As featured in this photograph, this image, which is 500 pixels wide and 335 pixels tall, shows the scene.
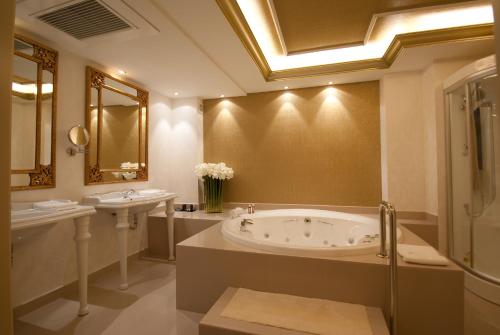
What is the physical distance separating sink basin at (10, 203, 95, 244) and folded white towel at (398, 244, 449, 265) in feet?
7.12

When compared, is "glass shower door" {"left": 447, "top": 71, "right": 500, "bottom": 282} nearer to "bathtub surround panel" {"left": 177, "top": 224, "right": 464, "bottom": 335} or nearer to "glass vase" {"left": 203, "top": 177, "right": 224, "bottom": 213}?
"bathtub surround panel" {"left": 177, "top": 224, "right": 464, "bottom": 335}

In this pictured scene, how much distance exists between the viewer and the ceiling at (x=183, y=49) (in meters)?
1.63

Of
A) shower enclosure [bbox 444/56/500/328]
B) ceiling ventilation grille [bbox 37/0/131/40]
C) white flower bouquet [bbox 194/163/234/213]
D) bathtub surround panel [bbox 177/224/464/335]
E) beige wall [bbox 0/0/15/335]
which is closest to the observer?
beige wall [bbox 0/0/15/335]

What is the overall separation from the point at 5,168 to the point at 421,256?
5.94 ft

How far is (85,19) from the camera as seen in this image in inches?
66.7

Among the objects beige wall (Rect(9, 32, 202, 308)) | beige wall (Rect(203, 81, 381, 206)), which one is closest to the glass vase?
beige wall (Rect(203, 81, 381, 206))

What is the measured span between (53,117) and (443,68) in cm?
368

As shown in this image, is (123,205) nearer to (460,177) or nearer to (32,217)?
(32,217)

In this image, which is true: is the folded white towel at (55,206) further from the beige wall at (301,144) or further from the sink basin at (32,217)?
the beige wall at (301,144)

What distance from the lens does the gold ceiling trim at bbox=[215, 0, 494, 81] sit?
183 cm

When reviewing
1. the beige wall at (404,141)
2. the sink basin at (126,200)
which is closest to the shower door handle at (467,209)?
the beige wall at (404,141)

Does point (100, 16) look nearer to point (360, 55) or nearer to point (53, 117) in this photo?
point (53, 117)

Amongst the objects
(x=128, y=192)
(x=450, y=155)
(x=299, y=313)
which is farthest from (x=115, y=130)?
(x=450, y=155)

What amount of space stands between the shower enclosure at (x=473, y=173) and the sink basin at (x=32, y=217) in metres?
3.28
